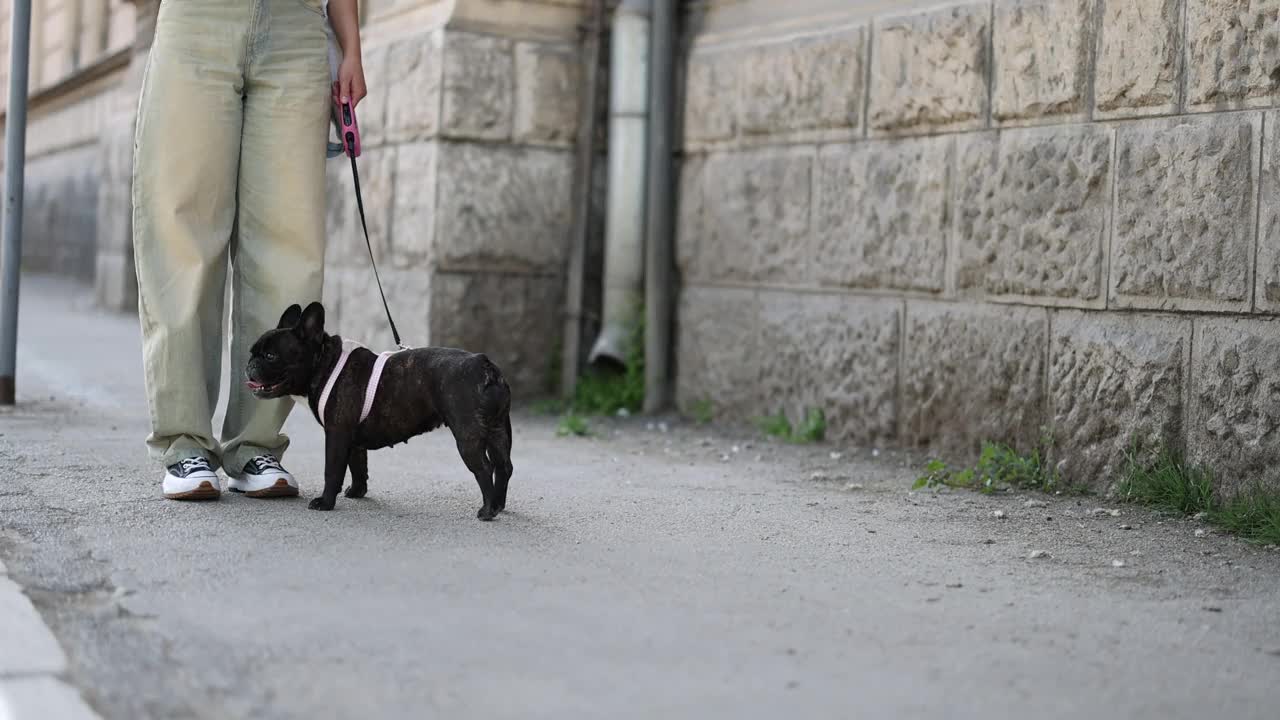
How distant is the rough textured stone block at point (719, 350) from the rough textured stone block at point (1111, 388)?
179cm

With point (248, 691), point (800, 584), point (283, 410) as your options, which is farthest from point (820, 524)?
point (248, 691)

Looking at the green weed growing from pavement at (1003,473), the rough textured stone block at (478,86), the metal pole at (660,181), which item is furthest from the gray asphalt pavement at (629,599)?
the rough textured stone block at (478,86)

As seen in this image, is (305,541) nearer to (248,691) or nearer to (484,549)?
(484,549)

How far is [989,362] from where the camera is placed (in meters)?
5.22

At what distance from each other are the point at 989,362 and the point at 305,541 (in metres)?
2.59

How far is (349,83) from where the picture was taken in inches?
179

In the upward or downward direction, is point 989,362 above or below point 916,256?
below

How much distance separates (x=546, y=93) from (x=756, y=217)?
4.39 feet

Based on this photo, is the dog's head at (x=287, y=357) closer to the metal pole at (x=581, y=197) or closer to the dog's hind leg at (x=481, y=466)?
the dog's hind leg at (x=481, y=466)

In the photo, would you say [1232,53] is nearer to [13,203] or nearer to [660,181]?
[660,181]

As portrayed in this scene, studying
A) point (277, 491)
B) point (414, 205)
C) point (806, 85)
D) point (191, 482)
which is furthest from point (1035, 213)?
point (414, 205)

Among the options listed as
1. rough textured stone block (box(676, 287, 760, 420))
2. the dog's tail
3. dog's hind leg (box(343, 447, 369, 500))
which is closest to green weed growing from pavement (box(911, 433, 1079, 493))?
rough textured stone block (box(676, 287, 760, 420))

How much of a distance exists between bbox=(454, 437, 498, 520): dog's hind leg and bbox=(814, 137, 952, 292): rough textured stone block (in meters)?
2.13

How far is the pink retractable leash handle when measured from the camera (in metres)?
4.51
